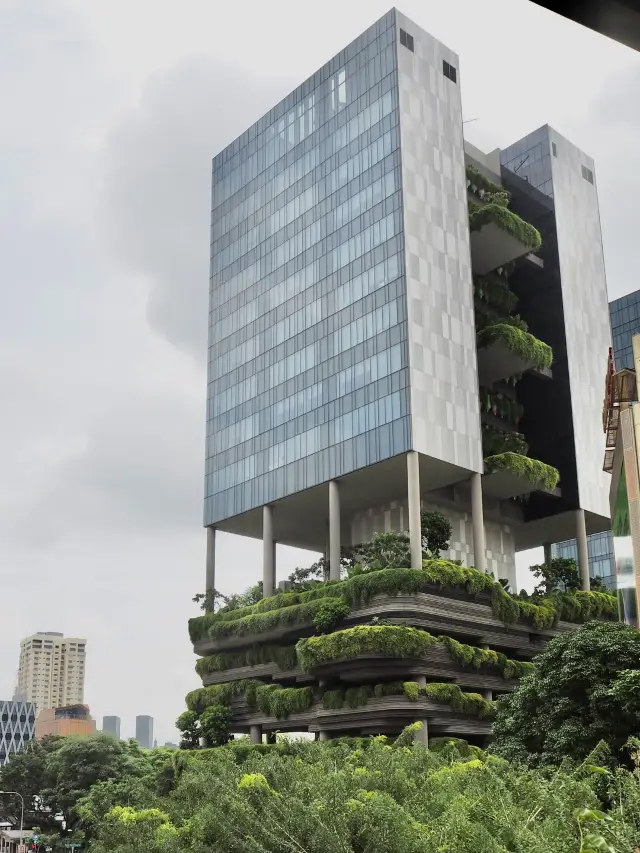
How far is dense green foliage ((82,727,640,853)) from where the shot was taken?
59.3 feet

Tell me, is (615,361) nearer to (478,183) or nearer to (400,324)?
(478,183)

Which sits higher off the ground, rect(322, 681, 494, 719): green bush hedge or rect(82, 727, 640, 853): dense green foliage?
rect(322, 681, 494, 719): green bush hedge

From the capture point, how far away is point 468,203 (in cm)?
7825

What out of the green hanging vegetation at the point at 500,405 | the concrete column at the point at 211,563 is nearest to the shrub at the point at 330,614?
the concrete column at the point at 211,563

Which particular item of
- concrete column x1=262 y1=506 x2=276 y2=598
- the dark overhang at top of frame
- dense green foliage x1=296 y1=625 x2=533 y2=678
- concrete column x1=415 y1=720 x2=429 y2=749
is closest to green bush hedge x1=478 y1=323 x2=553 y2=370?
concrete column x1=262 y1=506 x2=276 y2=598

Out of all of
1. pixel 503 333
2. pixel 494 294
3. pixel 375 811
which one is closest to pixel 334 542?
pixel 503 333

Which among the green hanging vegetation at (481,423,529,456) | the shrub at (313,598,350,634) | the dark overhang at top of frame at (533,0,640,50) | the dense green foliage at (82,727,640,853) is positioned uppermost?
the green hanging vegetation at (481,423,529,456)

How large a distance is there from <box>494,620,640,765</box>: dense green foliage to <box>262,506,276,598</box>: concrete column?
29.6 m

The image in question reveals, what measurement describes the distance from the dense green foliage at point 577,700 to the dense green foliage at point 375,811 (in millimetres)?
7520

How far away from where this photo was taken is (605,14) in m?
3.38

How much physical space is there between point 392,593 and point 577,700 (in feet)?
66.8

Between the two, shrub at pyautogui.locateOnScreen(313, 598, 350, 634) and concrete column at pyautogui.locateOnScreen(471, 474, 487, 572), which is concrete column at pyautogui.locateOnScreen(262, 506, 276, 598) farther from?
concrete column at pyautogui.locateOnScreen(471, 474, 487, 572)

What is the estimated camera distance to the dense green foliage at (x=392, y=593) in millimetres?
60281

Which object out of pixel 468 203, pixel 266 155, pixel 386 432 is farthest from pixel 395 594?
pixel 266 155
